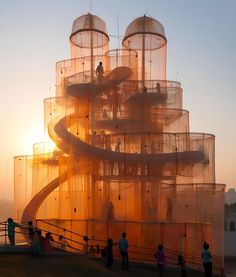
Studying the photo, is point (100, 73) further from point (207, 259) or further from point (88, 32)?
point (207, 259)

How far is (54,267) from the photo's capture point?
18.9 meters

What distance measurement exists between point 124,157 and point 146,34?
10.8 meters

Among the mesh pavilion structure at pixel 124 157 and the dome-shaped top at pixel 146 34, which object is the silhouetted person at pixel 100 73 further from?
the dome-shaped top at pixel 146 34

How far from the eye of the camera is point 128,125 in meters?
33.7

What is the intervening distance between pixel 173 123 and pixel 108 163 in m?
6.16

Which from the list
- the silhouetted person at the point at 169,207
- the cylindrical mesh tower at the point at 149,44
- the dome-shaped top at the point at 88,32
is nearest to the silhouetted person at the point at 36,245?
the silhouetted person at the point at 169,207

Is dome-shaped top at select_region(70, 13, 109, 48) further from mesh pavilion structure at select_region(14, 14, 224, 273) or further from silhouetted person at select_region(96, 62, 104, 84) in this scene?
silhouetted person at select_region(96, 62, 104, 84)

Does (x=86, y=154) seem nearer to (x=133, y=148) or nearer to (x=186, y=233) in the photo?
(x=133, y=148)

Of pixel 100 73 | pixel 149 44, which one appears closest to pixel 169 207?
pixel 100 73

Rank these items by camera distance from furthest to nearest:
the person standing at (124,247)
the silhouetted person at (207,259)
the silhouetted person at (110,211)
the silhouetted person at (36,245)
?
the silhouetted person at (110,211), the person standing at (124,247), the silhouetted person at (36,245), the silhouetted person at (207,259)

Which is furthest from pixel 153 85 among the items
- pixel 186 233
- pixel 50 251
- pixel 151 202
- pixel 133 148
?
pixel 50 251

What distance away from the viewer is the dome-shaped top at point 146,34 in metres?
37.2

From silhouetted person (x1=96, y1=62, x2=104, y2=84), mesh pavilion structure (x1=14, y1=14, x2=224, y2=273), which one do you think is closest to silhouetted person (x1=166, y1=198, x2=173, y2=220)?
mesh pavilion structure (x1=14, y1=14, x2=224, y2=273)

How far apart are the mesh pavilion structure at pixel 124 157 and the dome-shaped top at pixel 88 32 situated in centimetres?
8
